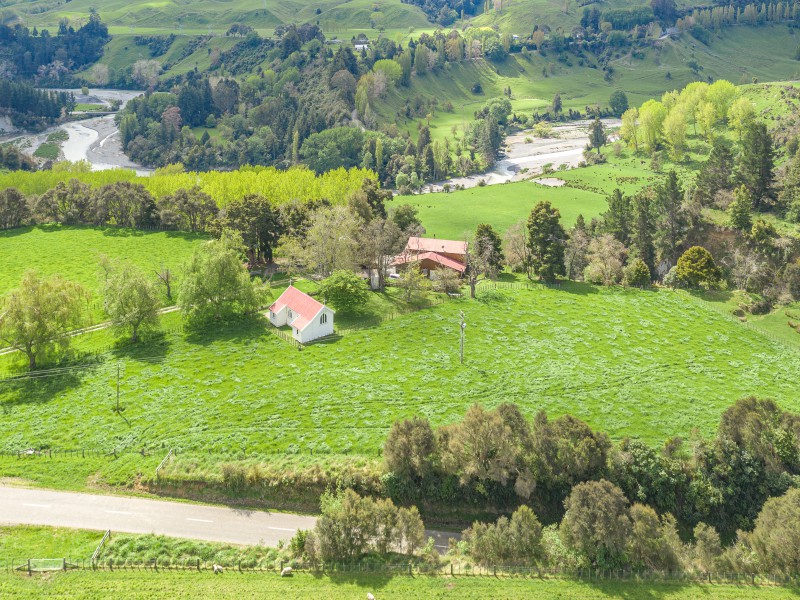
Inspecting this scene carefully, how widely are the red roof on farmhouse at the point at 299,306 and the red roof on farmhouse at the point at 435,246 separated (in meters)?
28.7

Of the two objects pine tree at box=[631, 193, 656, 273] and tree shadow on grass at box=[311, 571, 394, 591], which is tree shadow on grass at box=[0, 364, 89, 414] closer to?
tree shadow on grass at box=[311, 571, 394, 591]

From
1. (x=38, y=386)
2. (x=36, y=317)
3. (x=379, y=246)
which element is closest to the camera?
(x=38, y=386)

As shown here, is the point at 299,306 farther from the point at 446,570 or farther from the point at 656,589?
the point at 656,589

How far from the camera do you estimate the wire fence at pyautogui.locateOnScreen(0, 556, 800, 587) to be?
42250 millimetres

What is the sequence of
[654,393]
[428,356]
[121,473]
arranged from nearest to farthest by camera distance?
[121,473] → [654,393] → [428,356]

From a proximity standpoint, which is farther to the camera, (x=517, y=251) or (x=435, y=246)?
(x=435, y=246)

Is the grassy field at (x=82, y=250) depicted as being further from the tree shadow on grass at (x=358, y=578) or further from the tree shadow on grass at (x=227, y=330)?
the tree shadow on grass at (x=358, y=578)

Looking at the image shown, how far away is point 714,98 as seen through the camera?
16875 cm

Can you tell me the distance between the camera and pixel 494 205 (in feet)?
455

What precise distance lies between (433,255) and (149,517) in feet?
205

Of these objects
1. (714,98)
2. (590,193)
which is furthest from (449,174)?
(714,98)

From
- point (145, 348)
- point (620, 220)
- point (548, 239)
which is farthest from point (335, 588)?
point (620, 220)

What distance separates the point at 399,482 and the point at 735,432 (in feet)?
100

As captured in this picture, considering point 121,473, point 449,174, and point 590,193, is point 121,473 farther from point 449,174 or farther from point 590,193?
point 449,174
